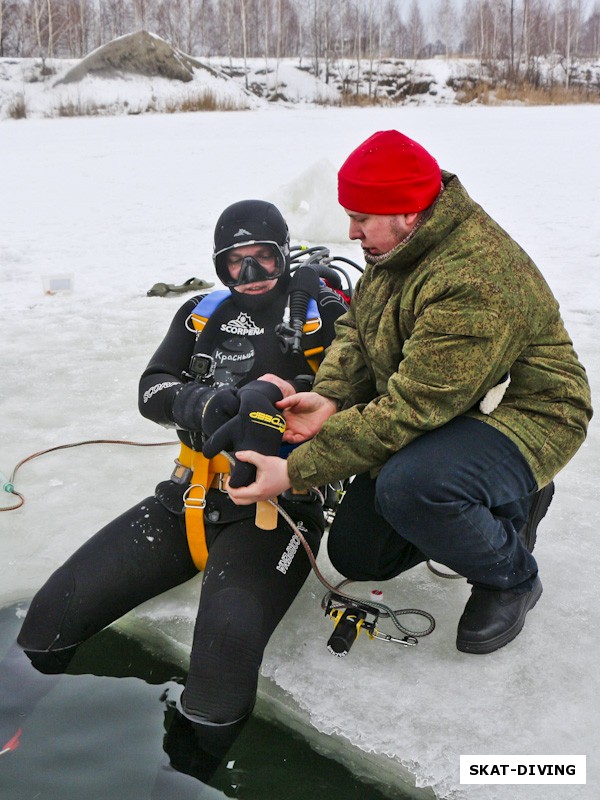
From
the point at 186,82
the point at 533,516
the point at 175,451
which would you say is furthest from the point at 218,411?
the point at 186,82

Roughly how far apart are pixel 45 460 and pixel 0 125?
14.8m

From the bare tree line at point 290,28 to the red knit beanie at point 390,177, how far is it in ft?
117

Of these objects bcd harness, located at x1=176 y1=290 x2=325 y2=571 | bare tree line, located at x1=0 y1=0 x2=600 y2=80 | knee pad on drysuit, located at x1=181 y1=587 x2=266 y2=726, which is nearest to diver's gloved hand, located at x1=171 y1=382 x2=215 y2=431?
bcd harness, located at x1=176 y1=290 x2=325 y2=571

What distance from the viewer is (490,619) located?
2.13 m

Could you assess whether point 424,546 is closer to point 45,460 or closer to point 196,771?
point 196,771

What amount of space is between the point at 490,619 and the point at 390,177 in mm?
1142

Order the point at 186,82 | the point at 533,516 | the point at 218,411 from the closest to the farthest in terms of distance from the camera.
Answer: the point at 218,411, the point at 533,516, the point at 186,82

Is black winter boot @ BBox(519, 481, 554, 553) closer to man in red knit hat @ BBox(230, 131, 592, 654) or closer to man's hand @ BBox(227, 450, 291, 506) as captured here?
man in red knit hat @ BBox(230, 131, 592, 654)

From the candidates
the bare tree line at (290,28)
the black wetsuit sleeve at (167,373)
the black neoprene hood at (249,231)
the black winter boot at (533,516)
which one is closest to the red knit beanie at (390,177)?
the black neoprene hood at (249,231)

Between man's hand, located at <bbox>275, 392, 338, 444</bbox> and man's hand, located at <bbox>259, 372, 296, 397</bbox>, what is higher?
man's hand, located at <bbox>259, 372, 296, 397</bbox>

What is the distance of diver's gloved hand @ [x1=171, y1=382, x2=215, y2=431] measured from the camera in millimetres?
2201

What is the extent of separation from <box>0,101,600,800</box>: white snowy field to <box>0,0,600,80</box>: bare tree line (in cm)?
2776

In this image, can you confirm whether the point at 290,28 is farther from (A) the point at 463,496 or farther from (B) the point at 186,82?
(A) the point at 463,496

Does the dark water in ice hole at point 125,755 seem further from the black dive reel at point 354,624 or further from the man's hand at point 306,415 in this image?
the man's hand at point 306,415
